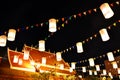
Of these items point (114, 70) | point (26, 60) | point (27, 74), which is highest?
point (26, 60)

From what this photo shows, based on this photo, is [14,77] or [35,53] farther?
[35,53]

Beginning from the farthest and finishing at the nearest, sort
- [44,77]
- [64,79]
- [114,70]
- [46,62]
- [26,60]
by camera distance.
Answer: [114,70]
[46,62]
[26,60]
[64,79]
[44,77]

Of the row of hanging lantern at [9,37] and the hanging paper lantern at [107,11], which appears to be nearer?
the hanging paper lantern at [107,11]

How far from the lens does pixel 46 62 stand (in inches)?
716

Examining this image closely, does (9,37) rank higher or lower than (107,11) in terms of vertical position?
lower

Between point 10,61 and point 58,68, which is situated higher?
point 10,61

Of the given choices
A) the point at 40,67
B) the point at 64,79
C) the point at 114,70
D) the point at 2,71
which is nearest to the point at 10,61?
the point at 2,71

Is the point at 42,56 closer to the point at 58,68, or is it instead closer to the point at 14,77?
the point at 58,68

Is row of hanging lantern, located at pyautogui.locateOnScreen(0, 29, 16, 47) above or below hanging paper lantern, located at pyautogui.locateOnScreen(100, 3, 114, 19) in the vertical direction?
below

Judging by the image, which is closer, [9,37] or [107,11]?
[107,11]

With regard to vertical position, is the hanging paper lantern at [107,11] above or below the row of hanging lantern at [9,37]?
above

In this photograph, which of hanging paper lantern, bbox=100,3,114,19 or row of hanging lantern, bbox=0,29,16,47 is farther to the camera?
row of hanging lantern, bbox=0,29,16,47

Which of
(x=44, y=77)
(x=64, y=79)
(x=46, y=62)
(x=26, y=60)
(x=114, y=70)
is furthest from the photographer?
(x=114, y=70)

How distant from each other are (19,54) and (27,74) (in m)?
2.40
